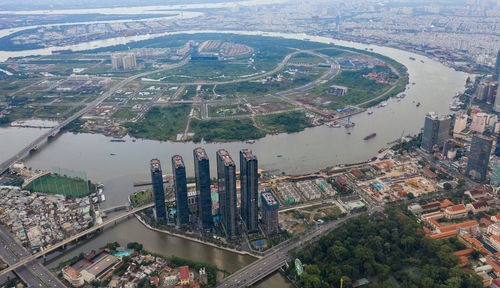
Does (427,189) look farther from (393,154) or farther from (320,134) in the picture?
(320,134)

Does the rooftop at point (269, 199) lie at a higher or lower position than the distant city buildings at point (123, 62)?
lower

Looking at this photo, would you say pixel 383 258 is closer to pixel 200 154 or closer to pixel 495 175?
pixel 200 154

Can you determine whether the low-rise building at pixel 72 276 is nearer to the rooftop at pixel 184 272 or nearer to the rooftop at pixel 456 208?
the rooftop at pixel 184 272

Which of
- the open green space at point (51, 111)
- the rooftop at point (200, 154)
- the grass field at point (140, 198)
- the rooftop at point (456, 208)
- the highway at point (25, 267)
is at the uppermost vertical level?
the rooftop at point (200, 154)

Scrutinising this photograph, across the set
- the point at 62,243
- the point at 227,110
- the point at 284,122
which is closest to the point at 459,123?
the point at 284,122

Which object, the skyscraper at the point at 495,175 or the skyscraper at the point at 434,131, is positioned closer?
the skyscraper at the point at 495,175

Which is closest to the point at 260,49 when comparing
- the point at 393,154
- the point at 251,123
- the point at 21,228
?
the point at 251,123

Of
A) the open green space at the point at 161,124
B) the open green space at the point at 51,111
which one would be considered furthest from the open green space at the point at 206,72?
the open green space at the point at 51,111

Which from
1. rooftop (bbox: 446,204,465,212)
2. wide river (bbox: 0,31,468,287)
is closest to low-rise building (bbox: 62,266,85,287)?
wide river (bbox: 0,31,468,287)
